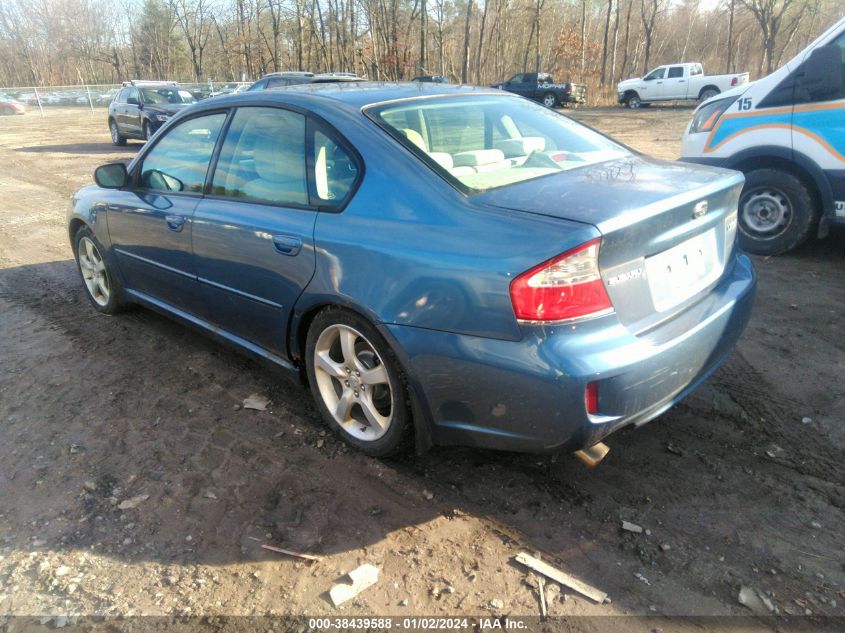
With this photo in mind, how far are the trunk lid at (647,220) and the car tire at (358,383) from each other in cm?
78

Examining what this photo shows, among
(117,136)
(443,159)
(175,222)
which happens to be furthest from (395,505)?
(117,136)

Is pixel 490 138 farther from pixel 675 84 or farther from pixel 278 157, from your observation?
pixel 675 84

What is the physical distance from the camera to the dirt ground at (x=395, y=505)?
83.1 inches

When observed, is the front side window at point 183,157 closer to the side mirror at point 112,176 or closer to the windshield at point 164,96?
the side mirror at point 112,176

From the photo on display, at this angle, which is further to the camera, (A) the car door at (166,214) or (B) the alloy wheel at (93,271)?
(B) the alloy wheel at (93,271)

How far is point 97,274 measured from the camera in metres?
4.71

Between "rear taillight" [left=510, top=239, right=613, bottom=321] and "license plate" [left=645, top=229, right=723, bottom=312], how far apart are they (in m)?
0.33

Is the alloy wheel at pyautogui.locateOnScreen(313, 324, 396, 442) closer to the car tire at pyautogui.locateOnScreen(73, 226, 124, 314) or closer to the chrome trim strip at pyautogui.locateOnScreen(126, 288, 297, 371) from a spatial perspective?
the chrome trim strip at pyautogui.locateOnScreen(126, 288, 297, 371)

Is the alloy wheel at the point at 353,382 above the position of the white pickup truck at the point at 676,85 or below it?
below

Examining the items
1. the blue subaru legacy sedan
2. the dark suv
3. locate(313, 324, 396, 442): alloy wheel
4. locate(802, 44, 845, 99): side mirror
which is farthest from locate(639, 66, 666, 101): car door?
locate(313, 324, 396, 442): alloy wheel

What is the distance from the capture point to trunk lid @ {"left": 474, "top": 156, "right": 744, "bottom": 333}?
218 cm

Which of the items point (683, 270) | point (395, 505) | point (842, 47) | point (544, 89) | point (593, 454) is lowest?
point (395, 505)

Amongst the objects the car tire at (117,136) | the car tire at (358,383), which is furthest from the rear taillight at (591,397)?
the car tire at (117,136)

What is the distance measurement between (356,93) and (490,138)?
2.33 feet
